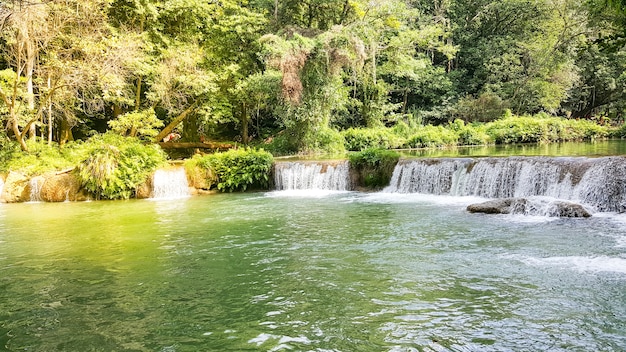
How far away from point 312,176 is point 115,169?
682 centimetres

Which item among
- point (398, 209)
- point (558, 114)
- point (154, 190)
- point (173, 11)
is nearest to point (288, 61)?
point (173, 11)

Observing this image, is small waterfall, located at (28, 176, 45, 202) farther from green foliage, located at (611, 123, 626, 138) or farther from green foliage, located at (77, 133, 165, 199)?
green foliage, located at (611, 123, 626, 138)

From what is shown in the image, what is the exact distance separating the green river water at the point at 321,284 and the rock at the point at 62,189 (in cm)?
529

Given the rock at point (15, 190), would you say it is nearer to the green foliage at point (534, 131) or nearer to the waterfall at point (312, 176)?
the waterfall at point (312, 176)

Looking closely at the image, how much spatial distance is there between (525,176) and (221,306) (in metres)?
10.5

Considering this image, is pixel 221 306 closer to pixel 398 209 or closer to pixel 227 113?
pixel 398 209

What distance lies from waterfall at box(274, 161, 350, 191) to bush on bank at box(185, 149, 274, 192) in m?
0.57

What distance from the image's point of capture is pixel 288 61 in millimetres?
21969

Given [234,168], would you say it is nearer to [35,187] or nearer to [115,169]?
[115,169]

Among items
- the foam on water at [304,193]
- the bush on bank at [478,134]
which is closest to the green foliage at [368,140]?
the bush on bank at [478,134]

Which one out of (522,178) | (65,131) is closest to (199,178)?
(65,131)

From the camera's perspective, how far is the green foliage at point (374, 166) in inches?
667

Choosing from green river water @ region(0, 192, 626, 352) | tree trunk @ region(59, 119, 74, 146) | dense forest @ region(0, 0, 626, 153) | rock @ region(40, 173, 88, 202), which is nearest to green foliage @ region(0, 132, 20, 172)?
dense forest @ region(0, 0, 626, 153)

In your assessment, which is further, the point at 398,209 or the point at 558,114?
the point at 558,114
